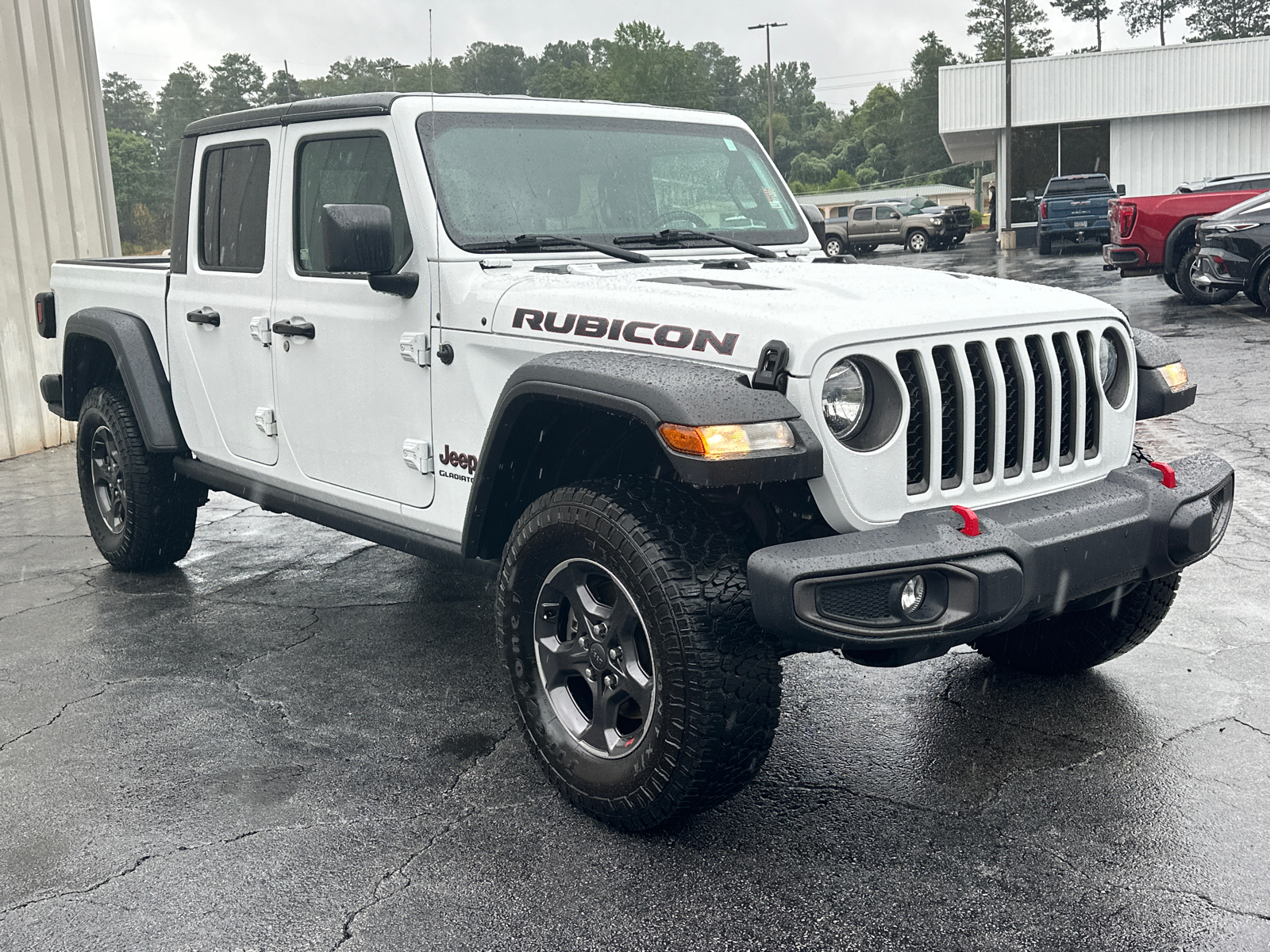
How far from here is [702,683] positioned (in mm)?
2953

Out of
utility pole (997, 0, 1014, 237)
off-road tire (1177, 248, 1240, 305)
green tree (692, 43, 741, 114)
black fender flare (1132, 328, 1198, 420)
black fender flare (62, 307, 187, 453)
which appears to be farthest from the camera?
green tree (692, 43, 741, 114)

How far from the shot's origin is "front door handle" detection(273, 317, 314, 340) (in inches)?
173

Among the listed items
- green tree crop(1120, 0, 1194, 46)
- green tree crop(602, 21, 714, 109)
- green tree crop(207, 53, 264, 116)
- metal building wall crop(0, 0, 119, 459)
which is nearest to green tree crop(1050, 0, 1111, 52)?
green tree crop(1120, 0, 1194, 46)

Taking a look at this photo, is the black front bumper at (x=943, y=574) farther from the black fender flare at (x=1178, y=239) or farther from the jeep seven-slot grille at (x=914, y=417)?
the black fender flare at (x=1178, y=239)

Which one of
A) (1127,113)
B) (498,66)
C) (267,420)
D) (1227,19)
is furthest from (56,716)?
(1227,19)

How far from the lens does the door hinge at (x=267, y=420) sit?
4.72m

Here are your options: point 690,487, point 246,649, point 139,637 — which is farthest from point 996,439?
point 139,637

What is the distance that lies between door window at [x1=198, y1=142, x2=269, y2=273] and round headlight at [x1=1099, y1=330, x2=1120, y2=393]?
2948 millimetres

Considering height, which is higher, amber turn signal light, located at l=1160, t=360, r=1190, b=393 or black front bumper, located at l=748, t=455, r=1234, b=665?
amber turn signal light, located at l=1160, t=360, r=1190, b=393

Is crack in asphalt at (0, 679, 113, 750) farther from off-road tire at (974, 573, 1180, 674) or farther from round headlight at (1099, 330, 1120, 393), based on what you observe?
round headlight at (1099, 330, 1120, 393)

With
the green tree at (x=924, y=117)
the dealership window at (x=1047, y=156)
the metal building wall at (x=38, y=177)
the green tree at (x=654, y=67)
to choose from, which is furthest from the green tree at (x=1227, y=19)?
the metal building wall at (x=38, y=177)

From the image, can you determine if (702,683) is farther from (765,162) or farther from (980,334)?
(765,162)

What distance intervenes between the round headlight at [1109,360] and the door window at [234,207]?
295 cm

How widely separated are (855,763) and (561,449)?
1263 millimetres
